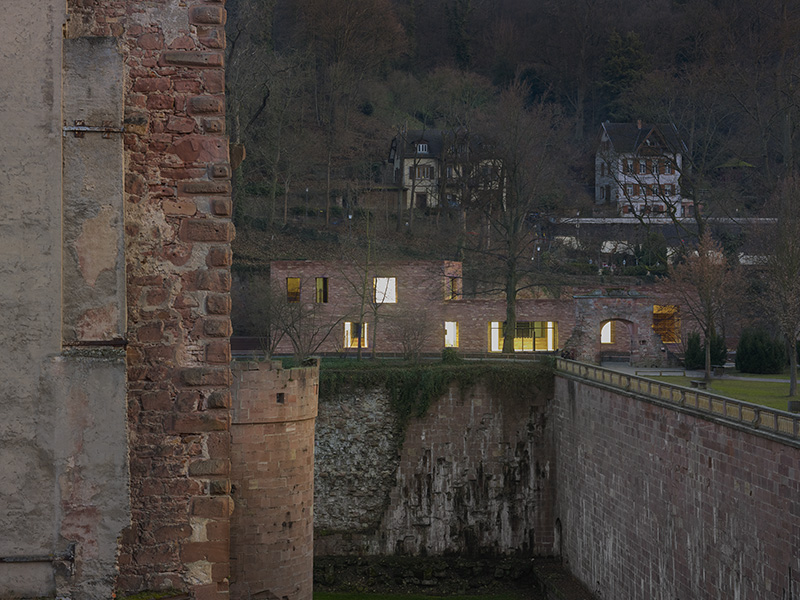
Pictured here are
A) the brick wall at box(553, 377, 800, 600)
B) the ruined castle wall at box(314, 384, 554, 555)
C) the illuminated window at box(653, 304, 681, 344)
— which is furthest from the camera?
the illuminated window at box(653, 304, 681, 344)

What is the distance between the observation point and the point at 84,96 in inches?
293

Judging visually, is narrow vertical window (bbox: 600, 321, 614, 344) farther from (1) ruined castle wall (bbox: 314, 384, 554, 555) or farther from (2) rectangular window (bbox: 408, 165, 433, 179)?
(2) rectangular window (bbox: 408, 165, 433, 179)

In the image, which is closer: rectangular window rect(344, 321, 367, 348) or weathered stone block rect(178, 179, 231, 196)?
weathered stone block rect(178, 179, 231, 196)

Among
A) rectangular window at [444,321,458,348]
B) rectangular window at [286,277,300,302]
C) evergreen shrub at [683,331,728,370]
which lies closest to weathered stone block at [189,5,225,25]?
evergreen shrub at [683,331,728,370]

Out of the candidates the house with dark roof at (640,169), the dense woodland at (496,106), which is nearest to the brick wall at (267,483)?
the dense woodland at (496,106)

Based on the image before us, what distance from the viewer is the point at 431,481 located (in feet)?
100.0

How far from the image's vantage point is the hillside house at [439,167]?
51969 millimetres

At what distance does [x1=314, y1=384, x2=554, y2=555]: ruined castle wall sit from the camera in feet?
99.1

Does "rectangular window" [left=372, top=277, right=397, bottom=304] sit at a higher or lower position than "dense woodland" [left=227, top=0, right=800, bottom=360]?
lower

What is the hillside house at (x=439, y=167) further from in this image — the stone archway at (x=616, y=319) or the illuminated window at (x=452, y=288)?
the stone archway at (x=616, y=319)

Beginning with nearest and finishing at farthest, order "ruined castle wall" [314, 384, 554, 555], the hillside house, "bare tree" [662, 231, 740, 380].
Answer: "ruined castle wall" [314, 384, 554, 555] < "bare tree" [662, 231, 740, 380] < the hillside house

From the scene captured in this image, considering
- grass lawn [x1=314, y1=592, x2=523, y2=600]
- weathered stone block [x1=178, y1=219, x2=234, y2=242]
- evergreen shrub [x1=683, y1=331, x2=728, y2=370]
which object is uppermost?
weathered stone block [x1=178, y1=219, x2=234, y2=242]

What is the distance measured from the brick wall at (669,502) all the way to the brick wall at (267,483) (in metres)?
7.06

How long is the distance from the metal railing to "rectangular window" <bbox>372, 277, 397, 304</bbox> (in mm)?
14605
